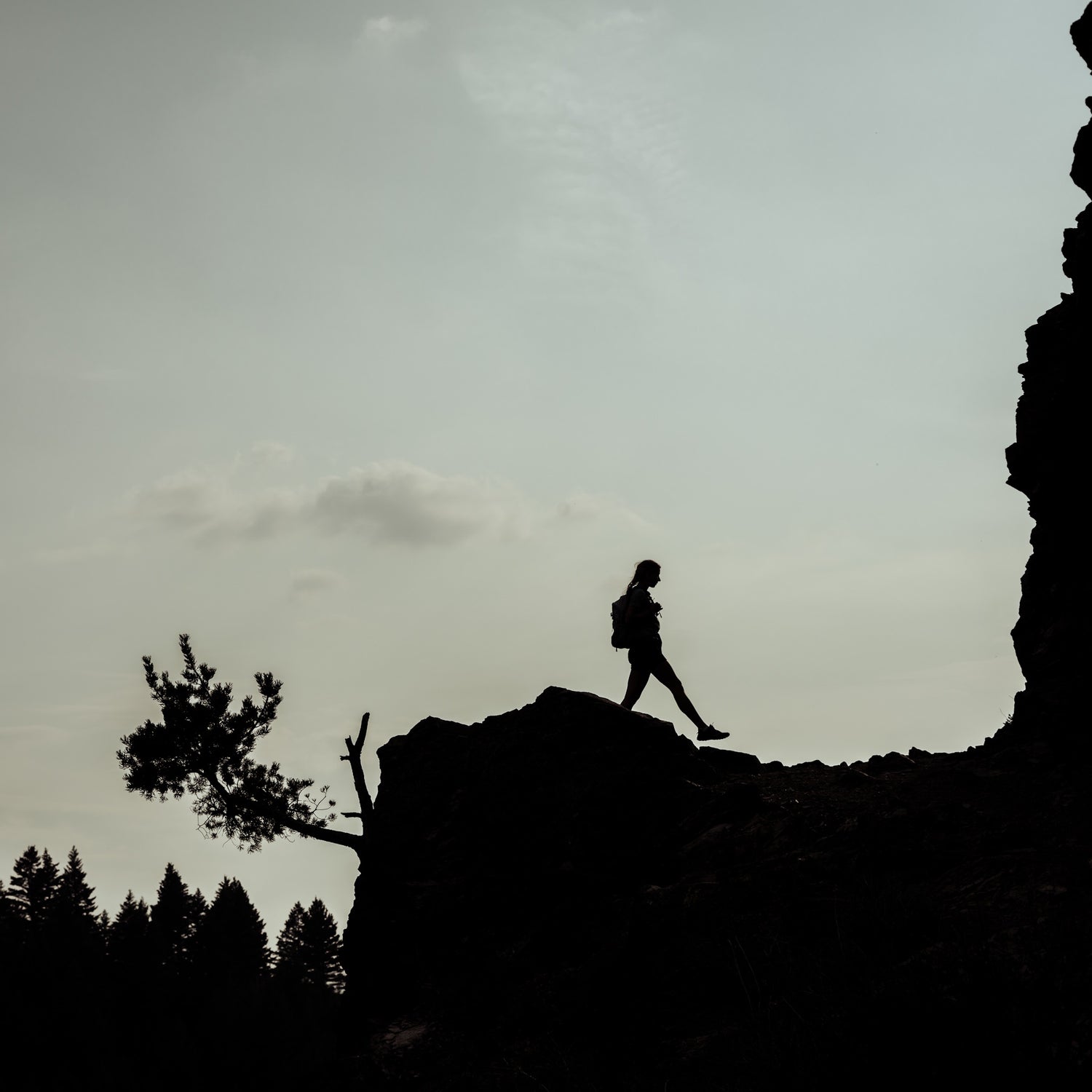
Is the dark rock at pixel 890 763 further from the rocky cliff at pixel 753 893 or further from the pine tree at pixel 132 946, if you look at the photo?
the pine tree at pixel 132 946

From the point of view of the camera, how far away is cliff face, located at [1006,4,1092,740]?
1054 centimetres

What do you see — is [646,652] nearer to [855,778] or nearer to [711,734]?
[711,734]

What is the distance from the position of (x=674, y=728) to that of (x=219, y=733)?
24.5 ft

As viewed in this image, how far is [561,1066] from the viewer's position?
8.93m

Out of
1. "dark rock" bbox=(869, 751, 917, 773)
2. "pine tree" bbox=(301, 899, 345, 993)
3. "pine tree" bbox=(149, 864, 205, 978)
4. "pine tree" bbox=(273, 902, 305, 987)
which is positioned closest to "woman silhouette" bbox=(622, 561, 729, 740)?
"dark rock" bbox=(869, 751, 917, 773)

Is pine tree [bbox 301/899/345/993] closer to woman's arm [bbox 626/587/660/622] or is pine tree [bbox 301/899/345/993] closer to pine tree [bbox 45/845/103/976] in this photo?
pine tree [bbox 45/845/103/976]

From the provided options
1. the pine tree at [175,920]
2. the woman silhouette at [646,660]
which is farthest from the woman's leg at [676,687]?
the pine tree at [175,920]

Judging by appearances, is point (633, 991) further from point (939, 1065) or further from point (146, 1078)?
point (146, 1078)

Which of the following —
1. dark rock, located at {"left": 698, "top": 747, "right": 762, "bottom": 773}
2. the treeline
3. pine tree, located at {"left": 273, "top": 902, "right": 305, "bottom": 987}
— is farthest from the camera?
pine tree, located at {"left": 273, "top": 902, "right": 305, "bottom": 987}

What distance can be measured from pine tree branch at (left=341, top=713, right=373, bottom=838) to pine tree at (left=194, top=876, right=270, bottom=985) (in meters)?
68.1

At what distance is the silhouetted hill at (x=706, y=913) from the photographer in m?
6.83

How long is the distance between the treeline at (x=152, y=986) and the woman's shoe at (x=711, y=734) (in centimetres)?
Result: 2955

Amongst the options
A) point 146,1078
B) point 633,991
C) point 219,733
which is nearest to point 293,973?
point 146,1078

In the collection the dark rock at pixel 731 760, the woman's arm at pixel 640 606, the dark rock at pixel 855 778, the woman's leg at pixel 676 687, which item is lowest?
the dark rock at pixel 855 778
